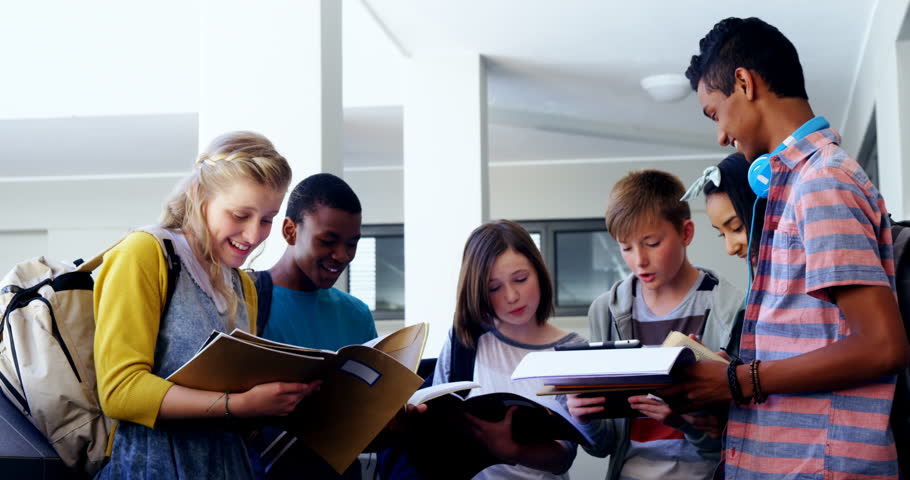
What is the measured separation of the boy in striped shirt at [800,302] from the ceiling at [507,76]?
9.74 feet

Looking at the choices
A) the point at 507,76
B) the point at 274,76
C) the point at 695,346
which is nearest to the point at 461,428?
the point at 695,346

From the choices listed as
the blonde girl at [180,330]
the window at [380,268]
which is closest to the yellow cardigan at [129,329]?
the blonde girl at [180,330]

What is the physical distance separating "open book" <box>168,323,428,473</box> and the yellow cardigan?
0.16 feet

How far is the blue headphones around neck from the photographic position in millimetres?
1323

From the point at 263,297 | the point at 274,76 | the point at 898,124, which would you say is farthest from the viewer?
the point at 898,124

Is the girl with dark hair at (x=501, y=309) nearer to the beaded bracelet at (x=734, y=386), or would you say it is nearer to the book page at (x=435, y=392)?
the book page at (x=435, y=392)

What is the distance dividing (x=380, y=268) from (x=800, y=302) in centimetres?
687

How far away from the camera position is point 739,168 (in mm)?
1865

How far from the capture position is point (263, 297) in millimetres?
2047

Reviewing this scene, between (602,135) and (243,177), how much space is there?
16.7 feet

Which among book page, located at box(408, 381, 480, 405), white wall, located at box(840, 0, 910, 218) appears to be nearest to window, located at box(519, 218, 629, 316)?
white wall, located at box(840, 0, 910, 218)

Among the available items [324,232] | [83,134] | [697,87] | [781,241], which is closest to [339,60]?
[324,232]

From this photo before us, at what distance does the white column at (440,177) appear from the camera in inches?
192

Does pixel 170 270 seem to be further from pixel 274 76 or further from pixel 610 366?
pixel 274 76
